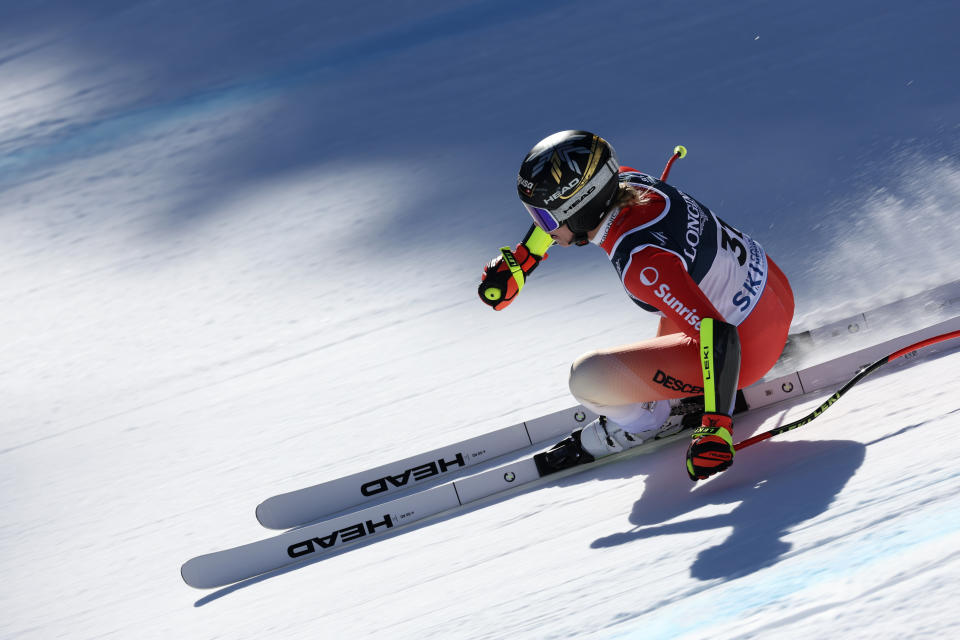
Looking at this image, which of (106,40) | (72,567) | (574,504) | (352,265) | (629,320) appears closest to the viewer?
Answer: (574,504)

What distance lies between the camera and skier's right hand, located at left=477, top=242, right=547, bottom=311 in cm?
296

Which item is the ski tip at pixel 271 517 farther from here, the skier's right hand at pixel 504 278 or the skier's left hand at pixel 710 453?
the skier's left hand at pixel 710 453

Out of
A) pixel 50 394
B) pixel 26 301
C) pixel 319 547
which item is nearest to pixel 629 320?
pixel 319 547

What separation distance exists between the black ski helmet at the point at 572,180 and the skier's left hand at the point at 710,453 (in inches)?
25.7

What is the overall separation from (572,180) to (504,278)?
52cm

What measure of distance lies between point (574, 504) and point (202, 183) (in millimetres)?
4511

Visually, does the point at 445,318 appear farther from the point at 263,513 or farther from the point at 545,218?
the point at 545,218

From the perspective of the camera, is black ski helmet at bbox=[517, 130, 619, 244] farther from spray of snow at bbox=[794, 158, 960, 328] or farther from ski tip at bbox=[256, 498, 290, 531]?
ski tip at bbox=[256, 498, 290, 531]

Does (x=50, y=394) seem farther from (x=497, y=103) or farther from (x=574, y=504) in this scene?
(x=497, y=103)

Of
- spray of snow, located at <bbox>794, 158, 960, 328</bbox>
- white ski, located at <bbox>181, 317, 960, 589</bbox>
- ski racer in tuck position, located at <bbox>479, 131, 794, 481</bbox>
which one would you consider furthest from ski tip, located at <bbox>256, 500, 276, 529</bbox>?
spray of snow, located at <bbox>794, 158, 960, 328</bbox>

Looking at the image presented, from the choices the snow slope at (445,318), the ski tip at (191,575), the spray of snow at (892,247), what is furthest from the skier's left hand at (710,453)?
the ski tip at (191,575)

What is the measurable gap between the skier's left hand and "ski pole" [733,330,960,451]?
0.95ft

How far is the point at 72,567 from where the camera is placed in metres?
3.19

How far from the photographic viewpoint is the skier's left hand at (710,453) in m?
2.37
